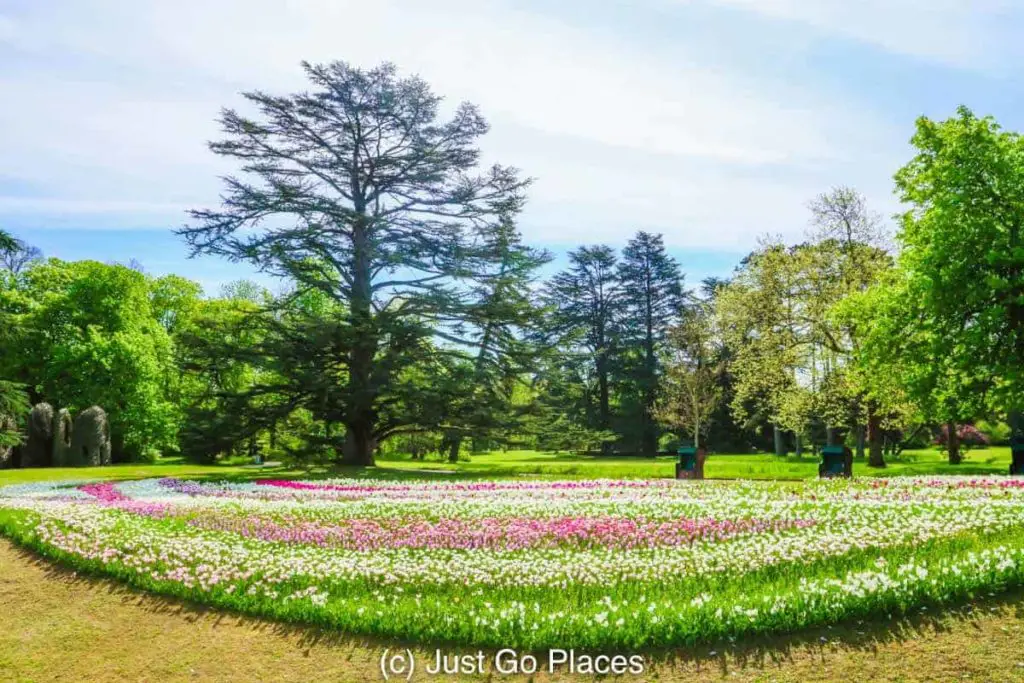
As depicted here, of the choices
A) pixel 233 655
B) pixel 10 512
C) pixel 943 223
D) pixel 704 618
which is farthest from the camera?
pixel 943 223

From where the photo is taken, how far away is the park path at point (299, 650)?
5.64 m

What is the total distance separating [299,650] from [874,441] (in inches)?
1129

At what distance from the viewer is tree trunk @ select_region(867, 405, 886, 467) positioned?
29.4 meters

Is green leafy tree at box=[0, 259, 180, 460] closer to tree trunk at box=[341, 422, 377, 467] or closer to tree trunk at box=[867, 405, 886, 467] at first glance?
tree trunk at box=[341, 422, 377, 467]

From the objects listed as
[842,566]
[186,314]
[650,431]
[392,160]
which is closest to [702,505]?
[842,566]

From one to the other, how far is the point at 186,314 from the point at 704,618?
2034 inches

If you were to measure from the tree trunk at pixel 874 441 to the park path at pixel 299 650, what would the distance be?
81.7 ft

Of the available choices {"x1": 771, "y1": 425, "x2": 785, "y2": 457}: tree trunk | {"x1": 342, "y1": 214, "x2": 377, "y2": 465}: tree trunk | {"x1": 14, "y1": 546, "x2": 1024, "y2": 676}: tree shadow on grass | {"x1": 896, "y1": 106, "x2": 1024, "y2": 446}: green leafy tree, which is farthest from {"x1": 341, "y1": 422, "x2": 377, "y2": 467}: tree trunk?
{"x1": 771, "y1": 425, "x2": 785, "y2": 457}: tree trunk

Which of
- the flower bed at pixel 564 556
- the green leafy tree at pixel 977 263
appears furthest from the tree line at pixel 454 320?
the flower bed at pixel 564 556

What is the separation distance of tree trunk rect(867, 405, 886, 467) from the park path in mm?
24888

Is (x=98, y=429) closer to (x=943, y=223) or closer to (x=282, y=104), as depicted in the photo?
(x=282, y=104)

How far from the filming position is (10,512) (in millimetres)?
13930

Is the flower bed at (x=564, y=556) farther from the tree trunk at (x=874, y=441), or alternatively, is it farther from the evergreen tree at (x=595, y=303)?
the evergreen tree at (x=595, y=303)

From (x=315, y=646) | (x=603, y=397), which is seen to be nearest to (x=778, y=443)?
(x=603, y=397)
